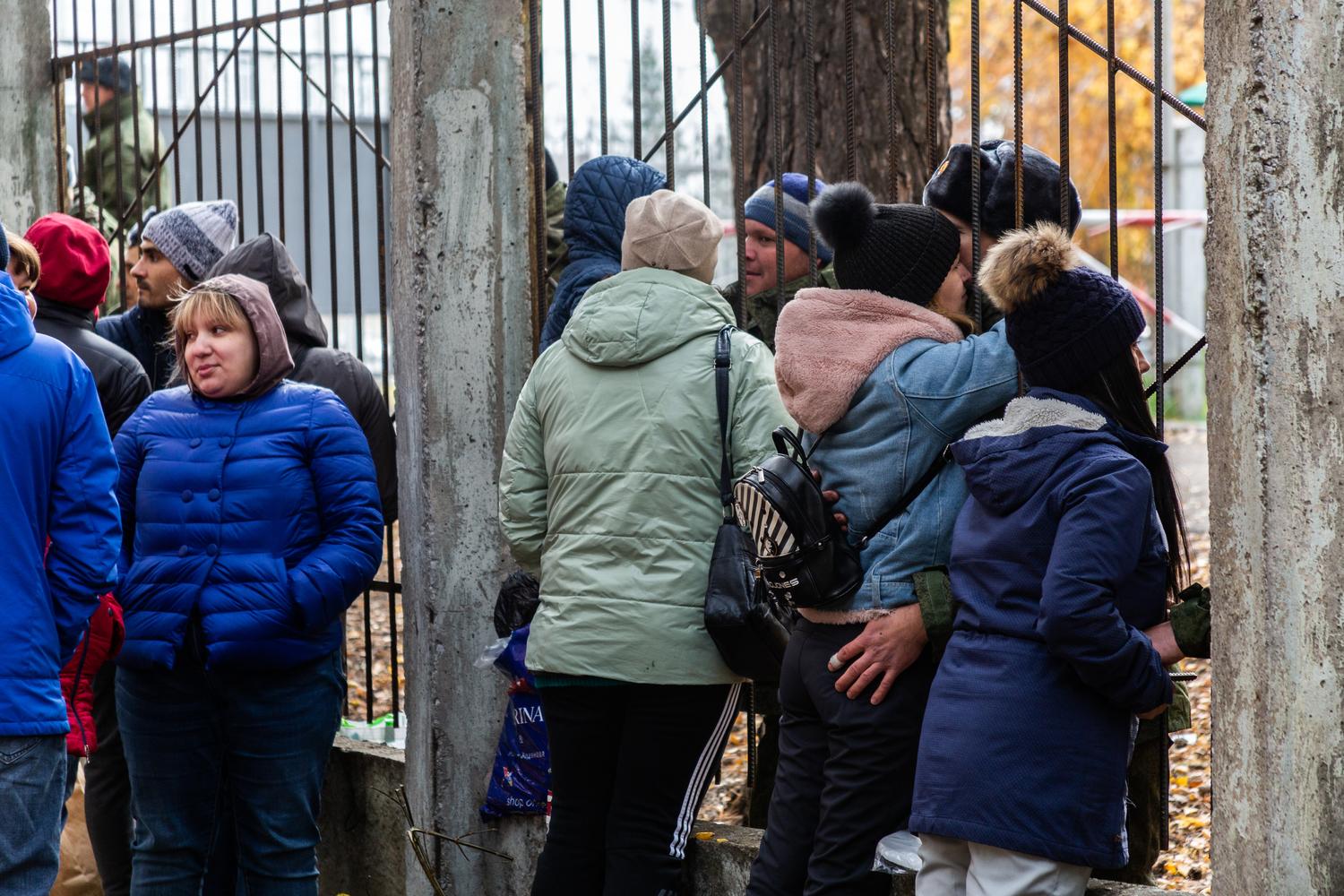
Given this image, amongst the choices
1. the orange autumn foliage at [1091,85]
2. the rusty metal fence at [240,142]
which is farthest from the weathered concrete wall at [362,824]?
the orange autumn foliage at [1091,85]

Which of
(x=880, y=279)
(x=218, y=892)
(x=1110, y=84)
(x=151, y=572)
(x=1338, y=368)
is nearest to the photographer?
(x=1338, y=368)

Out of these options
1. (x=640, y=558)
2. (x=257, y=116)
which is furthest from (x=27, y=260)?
(x=640, y=558)

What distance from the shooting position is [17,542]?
3273 mm

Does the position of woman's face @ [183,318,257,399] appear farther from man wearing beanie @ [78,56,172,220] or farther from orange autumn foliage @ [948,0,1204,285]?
orange autumn foliage @ [948,0,1204,285]

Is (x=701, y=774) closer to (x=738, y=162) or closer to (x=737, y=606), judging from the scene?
(x=737, y=606)

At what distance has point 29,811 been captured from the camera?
326 centimetres

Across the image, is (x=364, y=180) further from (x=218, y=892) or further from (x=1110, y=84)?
(x=1110, y=84)

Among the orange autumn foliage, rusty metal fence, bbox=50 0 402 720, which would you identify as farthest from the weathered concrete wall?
the orange autumn foliage

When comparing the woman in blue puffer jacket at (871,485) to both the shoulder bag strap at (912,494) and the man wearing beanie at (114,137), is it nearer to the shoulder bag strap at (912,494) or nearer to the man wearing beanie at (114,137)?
the shoulder bag strap at (912,494)

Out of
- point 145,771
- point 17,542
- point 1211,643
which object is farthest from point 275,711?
point 1211,643

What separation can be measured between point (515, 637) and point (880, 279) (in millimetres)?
1424

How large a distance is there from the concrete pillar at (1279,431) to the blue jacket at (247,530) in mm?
2242

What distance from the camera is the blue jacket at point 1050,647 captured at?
2734 millimetres

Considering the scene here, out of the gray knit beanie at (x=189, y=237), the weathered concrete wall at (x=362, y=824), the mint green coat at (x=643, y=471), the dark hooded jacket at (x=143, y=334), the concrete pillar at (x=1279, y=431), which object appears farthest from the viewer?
the dark hooded jacket at (x=143, y=334)
